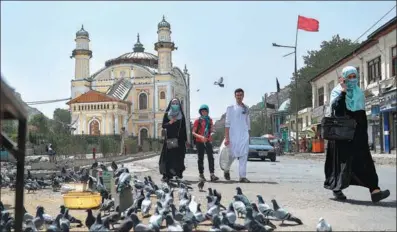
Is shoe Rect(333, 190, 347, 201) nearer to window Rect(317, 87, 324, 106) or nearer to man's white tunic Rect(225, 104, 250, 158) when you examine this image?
man's white tunic Rect(225, 104, 250, 158)

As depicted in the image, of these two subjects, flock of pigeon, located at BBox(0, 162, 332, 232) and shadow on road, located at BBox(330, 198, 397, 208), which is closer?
shadow on road, located at BBox(330, 198, 397, 208)


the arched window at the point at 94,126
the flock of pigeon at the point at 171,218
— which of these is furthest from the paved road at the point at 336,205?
the arched window at the point at 94,126

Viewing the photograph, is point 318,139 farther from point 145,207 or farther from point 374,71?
point 145,207

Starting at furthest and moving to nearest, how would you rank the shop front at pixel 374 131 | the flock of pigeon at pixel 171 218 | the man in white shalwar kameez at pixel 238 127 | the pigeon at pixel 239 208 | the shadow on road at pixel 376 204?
the man in white shalwar kameez at pixel 238 127 → the shop front at pixel 374 131 → the pigeon at pixel 239 208 → the flock of pigeon at pixel 171 218 → the shadow on road at pixel 376 204

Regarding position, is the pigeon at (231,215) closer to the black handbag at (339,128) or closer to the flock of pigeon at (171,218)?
the flock of pigeon at (171,218)

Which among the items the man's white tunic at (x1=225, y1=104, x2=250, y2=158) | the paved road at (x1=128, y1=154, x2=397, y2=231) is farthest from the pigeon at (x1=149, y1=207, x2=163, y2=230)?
the man's white tunic at (x1=225, y1=104, x2=250, y2=158)

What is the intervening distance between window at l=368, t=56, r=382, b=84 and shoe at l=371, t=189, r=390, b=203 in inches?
572

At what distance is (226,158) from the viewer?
8.05 meters

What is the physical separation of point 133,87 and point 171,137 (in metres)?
51.3

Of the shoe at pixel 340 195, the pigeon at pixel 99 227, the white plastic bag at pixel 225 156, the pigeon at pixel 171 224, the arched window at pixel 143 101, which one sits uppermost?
the arched window at pixel 143 101

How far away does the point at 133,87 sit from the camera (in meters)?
58.7

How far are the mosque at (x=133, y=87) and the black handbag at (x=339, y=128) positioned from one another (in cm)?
4931

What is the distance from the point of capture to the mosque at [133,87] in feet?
178

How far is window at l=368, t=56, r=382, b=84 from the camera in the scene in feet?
59.8
